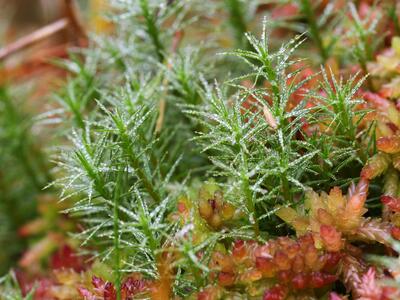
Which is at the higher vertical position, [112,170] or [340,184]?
[112,170]

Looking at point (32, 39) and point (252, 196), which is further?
point (32, 39)

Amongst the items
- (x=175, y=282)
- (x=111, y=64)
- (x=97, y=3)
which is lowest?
(x=175, y=282)

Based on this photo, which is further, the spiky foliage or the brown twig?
the brown twig

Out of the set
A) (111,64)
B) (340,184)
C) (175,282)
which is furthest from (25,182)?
(340,184)

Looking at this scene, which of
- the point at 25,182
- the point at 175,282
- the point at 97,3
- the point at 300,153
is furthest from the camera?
the point at 97,3

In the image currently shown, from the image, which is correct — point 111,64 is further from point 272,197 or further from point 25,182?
point 272,197

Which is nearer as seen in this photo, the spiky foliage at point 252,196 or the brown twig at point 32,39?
the spiky foliage at point 252,196

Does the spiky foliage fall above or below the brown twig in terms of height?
below

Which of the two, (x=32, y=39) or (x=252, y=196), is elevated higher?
(x=32, y=39)

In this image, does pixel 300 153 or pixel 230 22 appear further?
pixel 230 22

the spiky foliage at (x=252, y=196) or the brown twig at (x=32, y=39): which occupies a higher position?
the brown twig at (x=32, y=39)

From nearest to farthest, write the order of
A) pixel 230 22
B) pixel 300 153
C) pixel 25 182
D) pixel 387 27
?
1. pixel 300 153
2. pixel 387 27
3. pixel 230 22
4. pixel 25 182
